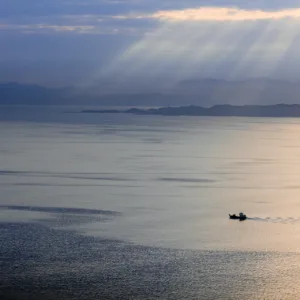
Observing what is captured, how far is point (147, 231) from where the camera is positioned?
25.1 meters

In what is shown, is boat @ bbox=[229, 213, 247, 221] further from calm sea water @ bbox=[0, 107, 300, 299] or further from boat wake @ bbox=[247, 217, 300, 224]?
boat wake @ bbox=[247, 217, 300, 224]

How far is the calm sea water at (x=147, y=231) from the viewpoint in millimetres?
18781

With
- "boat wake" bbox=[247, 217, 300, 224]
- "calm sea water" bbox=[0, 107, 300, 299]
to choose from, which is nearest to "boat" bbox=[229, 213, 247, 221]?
"calm sea water" bbox=[0, 107, 300, 299]

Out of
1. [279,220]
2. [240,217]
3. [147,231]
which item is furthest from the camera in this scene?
[279,220]

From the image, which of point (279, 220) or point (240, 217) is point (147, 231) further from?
point (279, 220)

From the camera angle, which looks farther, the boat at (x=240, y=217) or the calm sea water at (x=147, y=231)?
the boat at (x=240, y=217)

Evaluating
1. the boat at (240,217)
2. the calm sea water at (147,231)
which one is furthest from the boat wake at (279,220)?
the boat at (240,217)

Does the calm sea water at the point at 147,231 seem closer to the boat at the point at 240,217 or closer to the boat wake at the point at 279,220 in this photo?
the boat wake at the point at 279,220

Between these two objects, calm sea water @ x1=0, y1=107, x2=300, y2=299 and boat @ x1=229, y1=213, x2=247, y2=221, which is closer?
calm sea water @ x1=0, y1=107, x2=300, y2=299

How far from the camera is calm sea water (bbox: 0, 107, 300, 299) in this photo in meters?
18.8

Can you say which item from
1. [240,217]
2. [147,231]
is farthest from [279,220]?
[147,231]

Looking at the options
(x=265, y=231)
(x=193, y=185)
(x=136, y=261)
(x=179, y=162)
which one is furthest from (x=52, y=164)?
(x=136, y=261)

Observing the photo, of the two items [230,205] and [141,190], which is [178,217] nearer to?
[230,205]

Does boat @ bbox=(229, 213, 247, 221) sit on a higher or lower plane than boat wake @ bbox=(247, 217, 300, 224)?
higher
